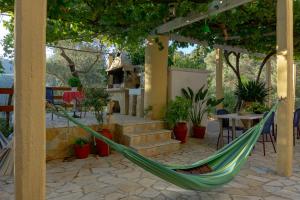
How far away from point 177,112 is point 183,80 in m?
1.30

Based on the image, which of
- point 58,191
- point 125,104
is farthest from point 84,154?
point 125,104

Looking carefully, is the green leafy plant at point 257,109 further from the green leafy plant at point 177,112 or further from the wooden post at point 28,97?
the wooden post at point 28,97

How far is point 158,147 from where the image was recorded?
19.9 ft

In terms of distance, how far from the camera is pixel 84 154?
5562mm

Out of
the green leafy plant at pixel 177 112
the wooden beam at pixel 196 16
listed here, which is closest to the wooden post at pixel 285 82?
the wooden beam at pixel 196 16

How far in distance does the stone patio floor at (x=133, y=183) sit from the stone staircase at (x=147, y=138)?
0.42 metres

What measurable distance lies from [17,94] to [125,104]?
24.9 feet

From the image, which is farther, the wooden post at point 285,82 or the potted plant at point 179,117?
the potted plant at point 179,117

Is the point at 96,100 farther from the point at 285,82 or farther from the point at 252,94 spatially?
the point at 252,94

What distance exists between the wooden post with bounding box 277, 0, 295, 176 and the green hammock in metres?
0.30

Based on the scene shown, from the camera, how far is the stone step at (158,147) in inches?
229

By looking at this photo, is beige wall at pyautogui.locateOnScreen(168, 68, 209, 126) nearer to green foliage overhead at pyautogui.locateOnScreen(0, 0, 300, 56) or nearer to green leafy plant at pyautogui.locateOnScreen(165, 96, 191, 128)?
green leafy plant at pyautogui.locateOnScreen(165, 96, 191, 128)

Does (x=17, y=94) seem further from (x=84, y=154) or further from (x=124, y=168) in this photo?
(x=84, y=154)

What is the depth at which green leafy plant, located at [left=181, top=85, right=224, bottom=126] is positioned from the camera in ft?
25.1
